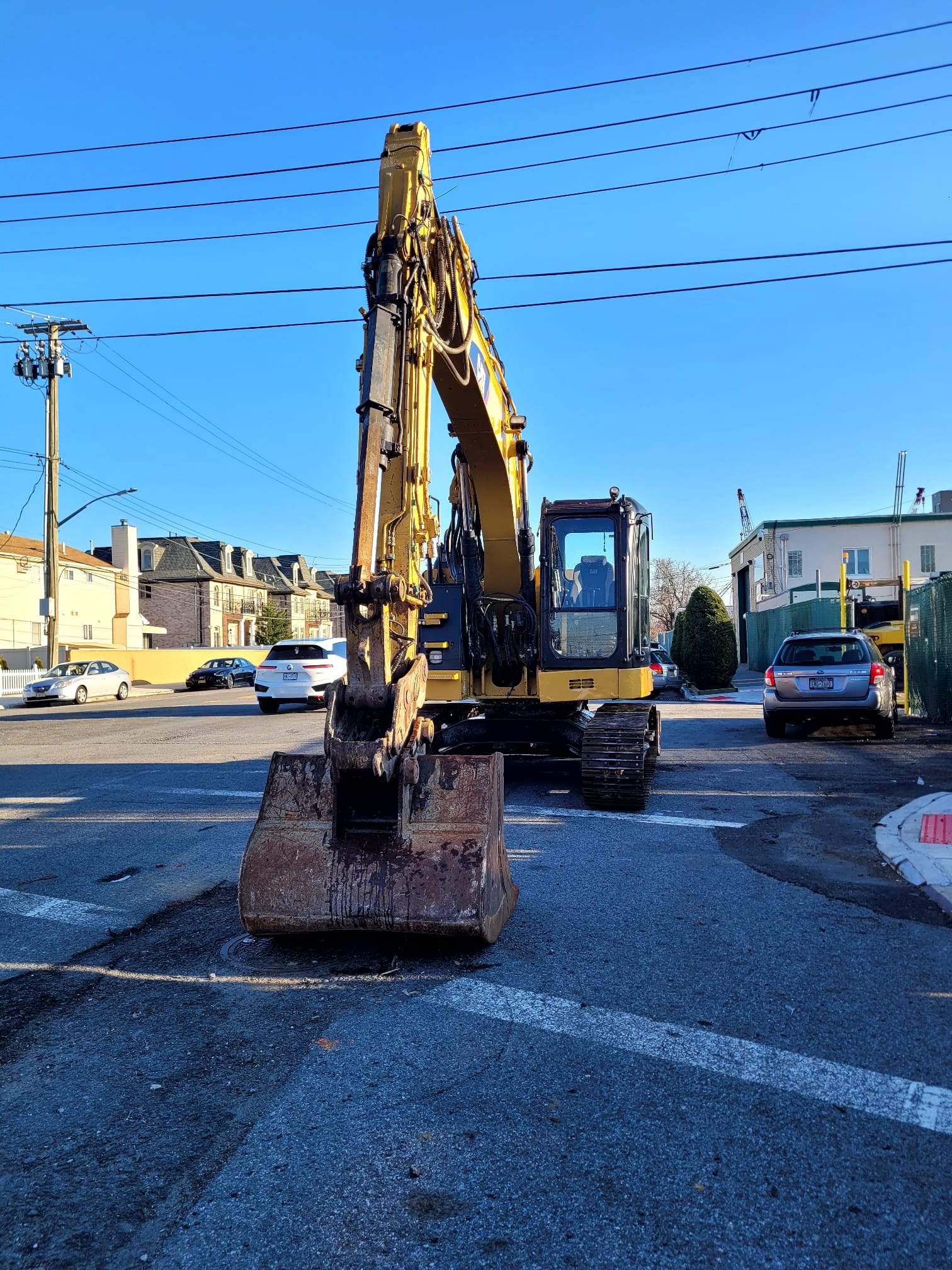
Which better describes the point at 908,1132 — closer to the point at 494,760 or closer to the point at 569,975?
the point at 569,975

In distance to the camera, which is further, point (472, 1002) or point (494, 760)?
point (494, 760)

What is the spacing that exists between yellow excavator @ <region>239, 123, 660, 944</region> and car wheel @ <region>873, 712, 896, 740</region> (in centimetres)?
636

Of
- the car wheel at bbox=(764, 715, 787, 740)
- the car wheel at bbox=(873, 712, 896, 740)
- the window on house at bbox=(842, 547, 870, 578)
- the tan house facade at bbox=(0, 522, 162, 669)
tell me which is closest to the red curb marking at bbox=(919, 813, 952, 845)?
the car wheel at bbox=(873, 712, 896, 740)

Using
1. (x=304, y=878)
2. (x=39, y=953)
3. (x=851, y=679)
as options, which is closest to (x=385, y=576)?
(x=304, y=878)

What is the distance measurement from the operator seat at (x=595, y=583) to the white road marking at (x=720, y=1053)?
20.8 feet

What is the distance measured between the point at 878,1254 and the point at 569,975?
2183 mm

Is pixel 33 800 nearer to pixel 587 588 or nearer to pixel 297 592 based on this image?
pixel 587 588

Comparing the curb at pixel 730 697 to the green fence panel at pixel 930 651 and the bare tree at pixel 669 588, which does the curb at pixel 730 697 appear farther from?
the bare tree at pixel 669 588

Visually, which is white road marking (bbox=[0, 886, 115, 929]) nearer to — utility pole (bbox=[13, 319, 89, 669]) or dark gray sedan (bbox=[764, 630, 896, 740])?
dark gray sedan (bbox=[764, 630, 896, 740])

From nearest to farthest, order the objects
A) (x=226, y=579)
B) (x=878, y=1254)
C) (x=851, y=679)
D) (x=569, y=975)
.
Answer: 1. (x=878, y=1254)
2. (x=569, y=975)
3. (x=851, y=679)
4. (x=226, y=579)

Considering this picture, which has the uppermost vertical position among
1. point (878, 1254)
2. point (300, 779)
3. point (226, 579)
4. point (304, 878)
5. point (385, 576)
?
point (226, 579)

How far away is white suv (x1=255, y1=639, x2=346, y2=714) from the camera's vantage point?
22734mm

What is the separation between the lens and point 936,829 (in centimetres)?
781

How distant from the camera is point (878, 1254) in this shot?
251cm
